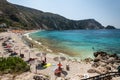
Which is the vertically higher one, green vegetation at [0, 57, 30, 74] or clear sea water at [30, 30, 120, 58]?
green vegetation at [0, 57, 30, 74]

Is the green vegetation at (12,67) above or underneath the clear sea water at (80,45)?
above

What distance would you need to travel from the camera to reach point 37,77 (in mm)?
25391

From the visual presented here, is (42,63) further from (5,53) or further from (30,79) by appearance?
(5,53)

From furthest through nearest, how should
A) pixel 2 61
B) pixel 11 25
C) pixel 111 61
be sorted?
pixel 11 25 < pixel 111 61 < pixel 2 61

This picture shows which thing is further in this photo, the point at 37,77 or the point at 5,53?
the point at 5,53

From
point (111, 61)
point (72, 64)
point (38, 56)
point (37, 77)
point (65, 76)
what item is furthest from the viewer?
point (38, 56)

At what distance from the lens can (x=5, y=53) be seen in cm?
4338

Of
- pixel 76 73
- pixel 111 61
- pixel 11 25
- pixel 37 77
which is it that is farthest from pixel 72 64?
pixel 11 25

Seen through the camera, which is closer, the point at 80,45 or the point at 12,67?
the point at 12,67

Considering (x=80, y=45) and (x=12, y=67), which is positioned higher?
(x=12, y=67)

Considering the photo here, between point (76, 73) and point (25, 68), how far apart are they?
26.0 feet

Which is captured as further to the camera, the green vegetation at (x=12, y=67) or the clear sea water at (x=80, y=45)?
the clear sea water at (x=80, y=45)

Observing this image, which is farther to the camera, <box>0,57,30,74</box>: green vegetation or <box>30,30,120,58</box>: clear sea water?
<box>30,30,120,58</box>: clear sea water

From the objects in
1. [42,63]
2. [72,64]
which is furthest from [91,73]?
[42,63]
